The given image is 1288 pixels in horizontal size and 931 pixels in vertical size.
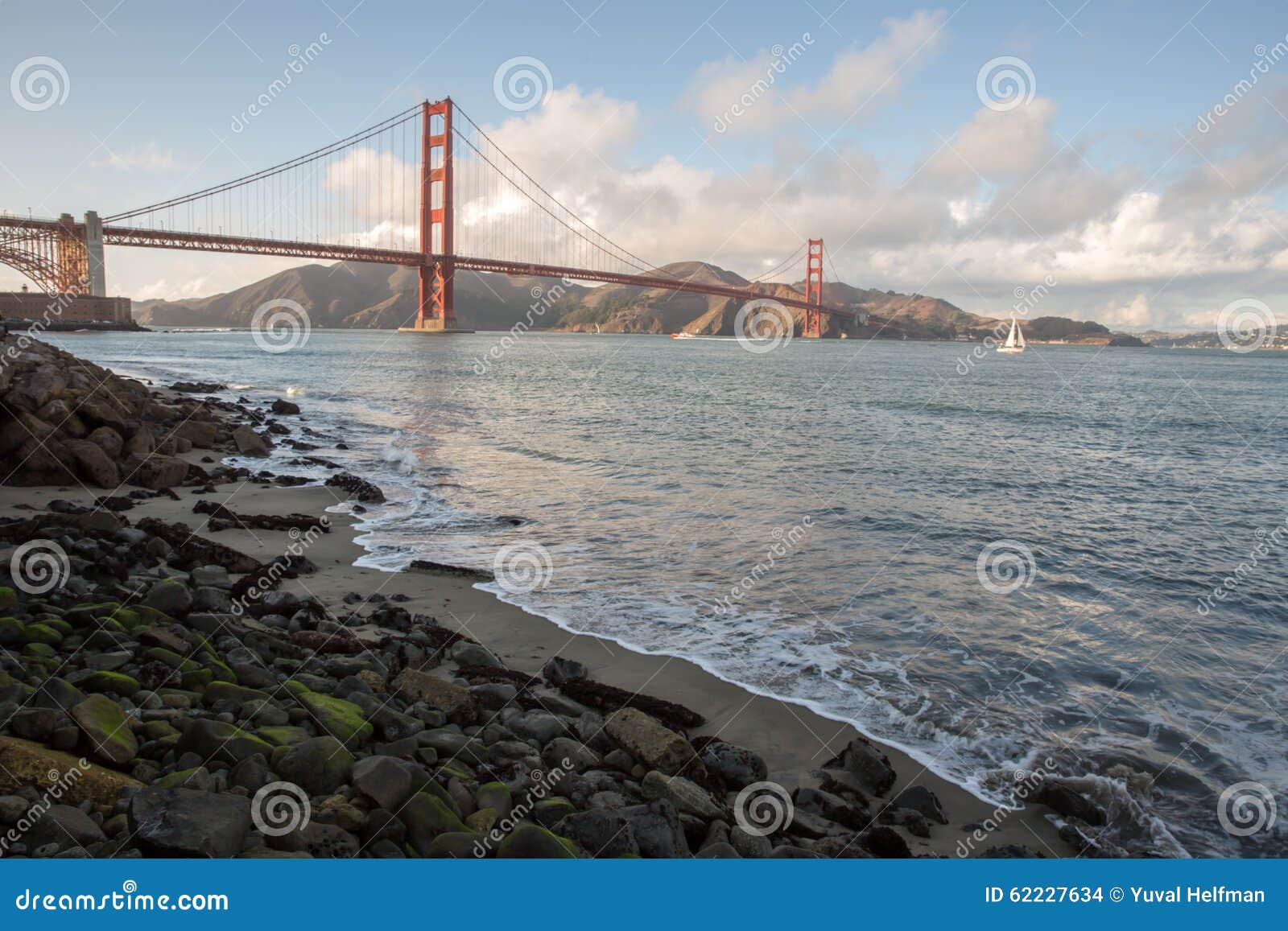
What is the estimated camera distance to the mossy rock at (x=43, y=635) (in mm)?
4500

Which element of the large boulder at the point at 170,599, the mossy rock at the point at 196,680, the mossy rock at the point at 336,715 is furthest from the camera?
the large boulder at the point at 170,599

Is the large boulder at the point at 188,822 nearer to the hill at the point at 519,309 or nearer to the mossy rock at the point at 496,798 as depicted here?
the mossy rock at the point at 496,798

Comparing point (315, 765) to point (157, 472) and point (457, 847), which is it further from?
point (157, 472)

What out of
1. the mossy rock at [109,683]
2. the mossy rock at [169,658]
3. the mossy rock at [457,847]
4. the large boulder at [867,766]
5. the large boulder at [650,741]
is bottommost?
the large boulder at [867,766]

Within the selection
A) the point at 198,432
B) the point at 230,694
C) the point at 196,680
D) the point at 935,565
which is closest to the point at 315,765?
the point at 230,694

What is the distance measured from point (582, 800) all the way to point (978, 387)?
136ft

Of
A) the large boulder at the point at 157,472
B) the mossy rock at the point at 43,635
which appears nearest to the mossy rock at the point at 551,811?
the mossy rock at the point at 43,635

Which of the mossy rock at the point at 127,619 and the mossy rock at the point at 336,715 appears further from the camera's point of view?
the mossy rock at the point at 127,619

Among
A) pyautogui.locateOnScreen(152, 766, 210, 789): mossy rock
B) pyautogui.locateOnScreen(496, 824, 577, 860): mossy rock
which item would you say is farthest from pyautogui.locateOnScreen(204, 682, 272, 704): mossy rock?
pyautogui.locateOnScreen(496, 824, 577, 860): mossy rock

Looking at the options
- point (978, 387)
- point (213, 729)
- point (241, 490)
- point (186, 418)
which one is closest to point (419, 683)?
point (213, 729)

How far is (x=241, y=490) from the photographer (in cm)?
1091

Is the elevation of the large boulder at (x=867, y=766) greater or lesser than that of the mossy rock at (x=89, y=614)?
lesser

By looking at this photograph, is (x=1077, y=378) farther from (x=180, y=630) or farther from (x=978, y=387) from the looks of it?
(x=180, y=630)

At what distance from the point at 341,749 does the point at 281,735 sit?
16.5 inches
